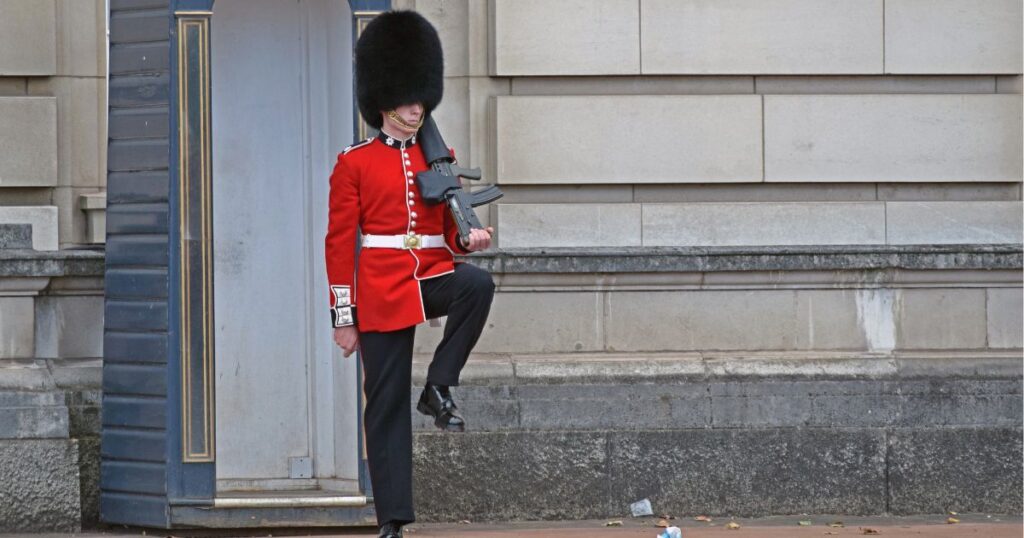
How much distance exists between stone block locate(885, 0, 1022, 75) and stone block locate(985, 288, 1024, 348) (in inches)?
43.3

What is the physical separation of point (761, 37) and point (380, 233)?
2.67 metres

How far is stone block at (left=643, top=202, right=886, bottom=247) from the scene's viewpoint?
7969mm

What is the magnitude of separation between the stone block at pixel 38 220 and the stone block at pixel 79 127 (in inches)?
7.2

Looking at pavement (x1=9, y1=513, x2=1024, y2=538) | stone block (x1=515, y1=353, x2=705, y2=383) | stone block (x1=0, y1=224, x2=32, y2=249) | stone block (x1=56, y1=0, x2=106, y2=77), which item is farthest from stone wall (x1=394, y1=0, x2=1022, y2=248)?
stone block (x1=0, y1=224, x2=32, y2=249)

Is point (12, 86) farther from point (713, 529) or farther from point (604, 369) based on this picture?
point (713, 529)

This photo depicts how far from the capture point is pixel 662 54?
7973 mm

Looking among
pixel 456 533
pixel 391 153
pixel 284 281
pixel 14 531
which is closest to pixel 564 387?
pixel 456 533

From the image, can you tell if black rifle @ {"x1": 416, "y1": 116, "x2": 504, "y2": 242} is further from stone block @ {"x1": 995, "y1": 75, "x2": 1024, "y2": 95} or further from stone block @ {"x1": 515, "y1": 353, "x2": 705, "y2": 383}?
stone block @ {"x1": 995, "y1": 75, "x2": 1024, "y2": 95}

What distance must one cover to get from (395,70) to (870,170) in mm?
2871

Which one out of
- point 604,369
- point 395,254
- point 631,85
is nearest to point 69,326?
point 395,254

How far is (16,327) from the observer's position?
7676 mm

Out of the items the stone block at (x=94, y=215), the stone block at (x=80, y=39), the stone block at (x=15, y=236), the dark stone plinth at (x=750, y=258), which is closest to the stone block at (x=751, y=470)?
the dark stone plinth at (x=750, y=258)

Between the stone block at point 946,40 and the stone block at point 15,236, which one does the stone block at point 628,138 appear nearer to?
the stone block at point 946,40

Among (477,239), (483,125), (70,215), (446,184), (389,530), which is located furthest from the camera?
(483,125)
